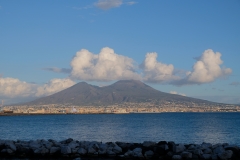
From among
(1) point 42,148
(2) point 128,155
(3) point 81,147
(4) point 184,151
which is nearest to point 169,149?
(4) point 184,151

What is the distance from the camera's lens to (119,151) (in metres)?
17.3

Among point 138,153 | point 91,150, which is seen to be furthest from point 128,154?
point 91,150

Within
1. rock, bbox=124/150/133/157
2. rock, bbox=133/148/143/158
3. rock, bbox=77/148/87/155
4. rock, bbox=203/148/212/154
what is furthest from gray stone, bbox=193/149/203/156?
rock, bbox=77/148/87/155

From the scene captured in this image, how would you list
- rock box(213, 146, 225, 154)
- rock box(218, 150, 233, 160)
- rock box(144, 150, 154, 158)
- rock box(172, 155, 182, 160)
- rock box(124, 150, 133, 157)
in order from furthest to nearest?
rock box(124, 150, 133, 157)
rock box(144, 150, 154, 158)
rock box(213, 146, 225, 154)
rock box(172, 155, 182, 160)
rock box(218, 150, 233, 160)


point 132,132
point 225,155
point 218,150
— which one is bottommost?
point 132,132

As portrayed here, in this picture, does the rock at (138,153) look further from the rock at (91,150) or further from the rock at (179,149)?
the rock at (91,150)

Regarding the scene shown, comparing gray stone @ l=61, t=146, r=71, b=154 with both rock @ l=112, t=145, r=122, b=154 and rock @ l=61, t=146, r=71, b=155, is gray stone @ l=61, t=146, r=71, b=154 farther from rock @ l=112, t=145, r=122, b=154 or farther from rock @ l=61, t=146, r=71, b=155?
rock @ l=112, t=145, r=122, b=154

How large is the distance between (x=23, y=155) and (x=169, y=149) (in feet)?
21.4

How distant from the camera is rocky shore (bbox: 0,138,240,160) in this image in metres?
16.1

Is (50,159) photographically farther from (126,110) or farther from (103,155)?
(126,110)

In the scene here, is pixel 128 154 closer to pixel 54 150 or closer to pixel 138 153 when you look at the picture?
pixel 138 153

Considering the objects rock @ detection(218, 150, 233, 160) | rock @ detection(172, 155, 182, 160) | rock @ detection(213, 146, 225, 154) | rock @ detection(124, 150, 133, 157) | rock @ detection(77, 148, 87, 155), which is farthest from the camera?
rock @ detection(77, 148, 87, 155)

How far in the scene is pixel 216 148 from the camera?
16500 mm

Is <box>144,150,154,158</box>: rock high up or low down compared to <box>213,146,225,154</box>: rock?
down
